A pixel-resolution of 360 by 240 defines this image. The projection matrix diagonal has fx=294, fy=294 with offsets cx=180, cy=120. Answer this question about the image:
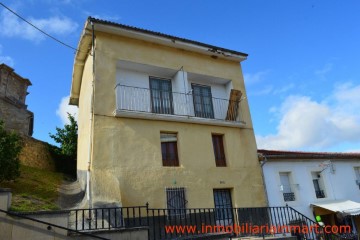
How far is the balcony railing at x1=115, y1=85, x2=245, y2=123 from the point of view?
1189cm

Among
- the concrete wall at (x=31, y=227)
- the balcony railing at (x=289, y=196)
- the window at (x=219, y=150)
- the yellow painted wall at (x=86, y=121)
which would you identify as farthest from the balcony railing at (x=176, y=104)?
the concrete wall at (x=31, y=227)

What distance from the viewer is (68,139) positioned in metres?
19.9

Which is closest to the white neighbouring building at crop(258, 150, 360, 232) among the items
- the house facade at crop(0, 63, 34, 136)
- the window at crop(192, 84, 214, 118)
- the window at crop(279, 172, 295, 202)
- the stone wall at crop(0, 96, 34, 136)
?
the window at crop(279, 172, 295, 202)

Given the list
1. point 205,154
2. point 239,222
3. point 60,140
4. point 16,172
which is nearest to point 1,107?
point 60,140

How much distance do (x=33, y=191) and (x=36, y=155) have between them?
6.57 metres

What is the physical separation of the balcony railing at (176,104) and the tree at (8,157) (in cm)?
532

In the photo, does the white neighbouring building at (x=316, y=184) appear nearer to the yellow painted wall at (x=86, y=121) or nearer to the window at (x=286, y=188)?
the window at (x=286, y=188)

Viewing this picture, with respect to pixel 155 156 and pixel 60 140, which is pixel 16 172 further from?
pixel 60 140

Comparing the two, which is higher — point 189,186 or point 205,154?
point 205,154

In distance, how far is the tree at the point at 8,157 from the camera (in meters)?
12.1

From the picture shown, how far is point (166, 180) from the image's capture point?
35.9ft

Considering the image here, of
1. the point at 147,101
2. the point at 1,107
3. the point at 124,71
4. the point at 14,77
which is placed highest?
the point at 14,77

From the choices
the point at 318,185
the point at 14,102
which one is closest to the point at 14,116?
the point at 14,102

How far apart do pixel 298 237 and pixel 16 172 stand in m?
11.5
